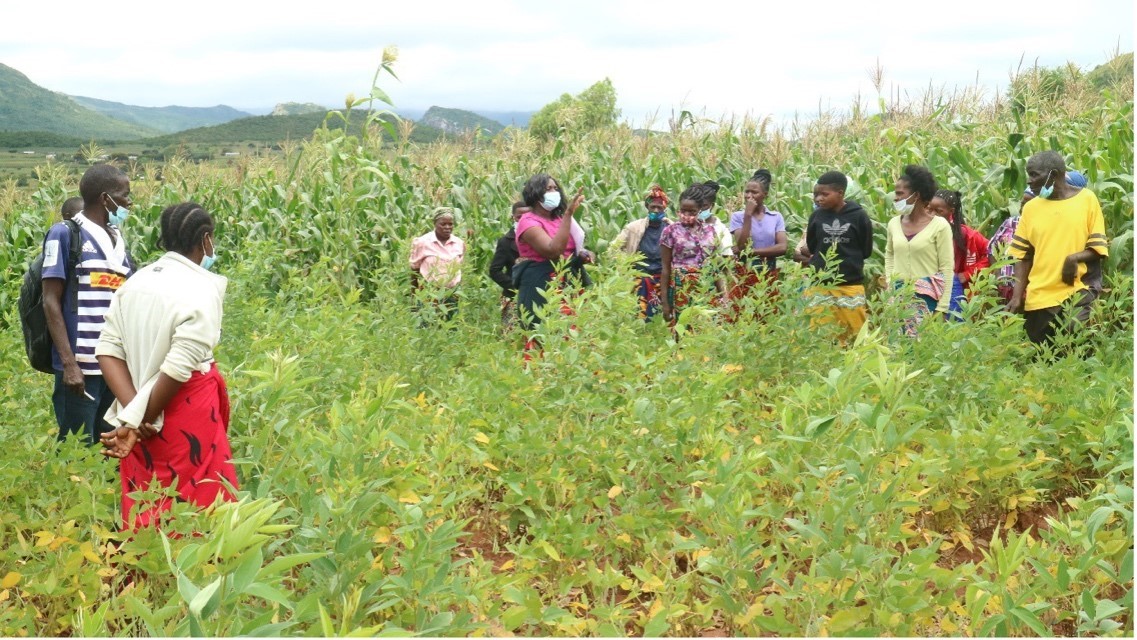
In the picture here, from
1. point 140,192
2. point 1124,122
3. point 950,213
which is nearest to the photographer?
point 950,213

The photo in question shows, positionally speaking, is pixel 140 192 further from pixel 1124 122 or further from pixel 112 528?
pixel 1124 122

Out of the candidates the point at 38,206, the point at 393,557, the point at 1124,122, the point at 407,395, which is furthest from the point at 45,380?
the point at 1124,122

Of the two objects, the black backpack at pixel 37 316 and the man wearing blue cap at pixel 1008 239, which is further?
the man wearing blue cap at pixel 1008 239

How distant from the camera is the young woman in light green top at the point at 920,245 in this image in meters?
6.32

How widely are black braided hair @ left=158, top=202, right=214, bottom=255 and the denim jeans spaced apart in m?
1.07

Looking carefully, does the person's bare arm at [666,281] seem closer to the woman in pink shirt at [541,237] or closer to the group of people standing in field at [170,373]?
the woman in pink shirt at [541,237]

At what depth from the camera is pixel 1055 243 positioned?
6.12 meters

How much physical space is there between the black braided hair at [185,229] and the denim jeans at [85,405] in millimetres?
1069

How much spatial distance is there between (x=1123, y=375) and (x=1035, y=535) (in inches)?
44.7

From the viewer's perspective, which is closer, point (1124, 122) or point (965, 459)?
point (965, 459)

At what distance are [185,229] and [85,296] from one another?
41.5 inches

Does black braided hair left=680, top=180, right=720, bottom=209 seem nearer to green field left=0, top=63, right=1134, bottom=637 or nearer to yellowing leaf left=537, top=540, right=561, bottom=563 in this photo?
green field left=0, top=63, right=1134, bottom=637

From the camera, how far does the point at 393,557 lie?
128 inches

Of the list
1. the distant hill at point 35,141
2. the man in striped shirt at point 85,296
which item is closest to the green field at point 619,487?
the man in striped shirt at point 85,296
